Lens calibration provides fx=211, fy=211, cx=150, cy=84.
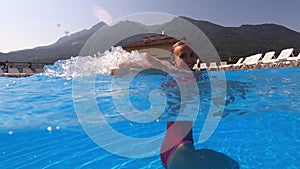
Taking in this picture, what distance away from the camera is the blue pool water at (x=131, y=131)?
3.24 meters

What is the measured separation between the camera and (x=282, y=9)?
23.1 m

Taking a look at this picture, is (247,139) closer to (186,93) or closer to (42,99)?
(186,93)

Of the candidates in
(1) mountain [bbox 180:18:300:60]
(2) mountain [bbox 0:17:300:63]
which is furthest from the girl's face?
(1) mountain [bbox 180:18:300:60]

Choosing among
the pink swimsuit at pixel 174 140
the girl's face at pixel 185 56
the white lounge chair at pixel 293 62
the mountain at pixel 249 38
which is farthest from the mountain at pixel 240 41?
the pink swimsuit at pixel 174 140

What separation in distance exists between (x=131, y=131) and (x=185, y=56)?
2822mm

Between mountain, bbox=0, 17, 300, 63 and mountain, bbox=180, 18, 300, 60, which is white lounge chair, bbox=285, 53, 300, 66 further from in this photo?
mountain, bbox=180, 18, 300, 60

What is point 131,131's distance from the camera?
445 cm

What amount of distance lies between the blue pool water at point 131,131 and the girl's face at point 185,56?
1.00 meters

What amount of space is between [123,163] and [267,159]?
208 cm

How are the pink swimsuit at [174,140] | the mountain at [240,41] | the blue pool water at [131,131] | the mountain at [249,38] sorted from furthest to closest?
the mountain at [240,41]
the mountain at [249,38]
the blue pool water at [131,131]
the pink swimsuit at [174,140]

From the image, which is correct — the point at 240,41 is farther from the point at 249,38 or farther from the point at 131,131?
the point at 131,131

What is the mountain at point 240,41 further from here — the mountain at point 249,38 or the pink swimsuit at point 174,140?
the pink swimsuit at point 174,140

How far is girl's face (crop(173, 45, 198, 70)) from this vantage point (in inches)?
79.4

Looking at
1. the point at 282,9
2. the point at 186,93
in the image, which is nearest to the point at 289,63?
the point at 282,9
